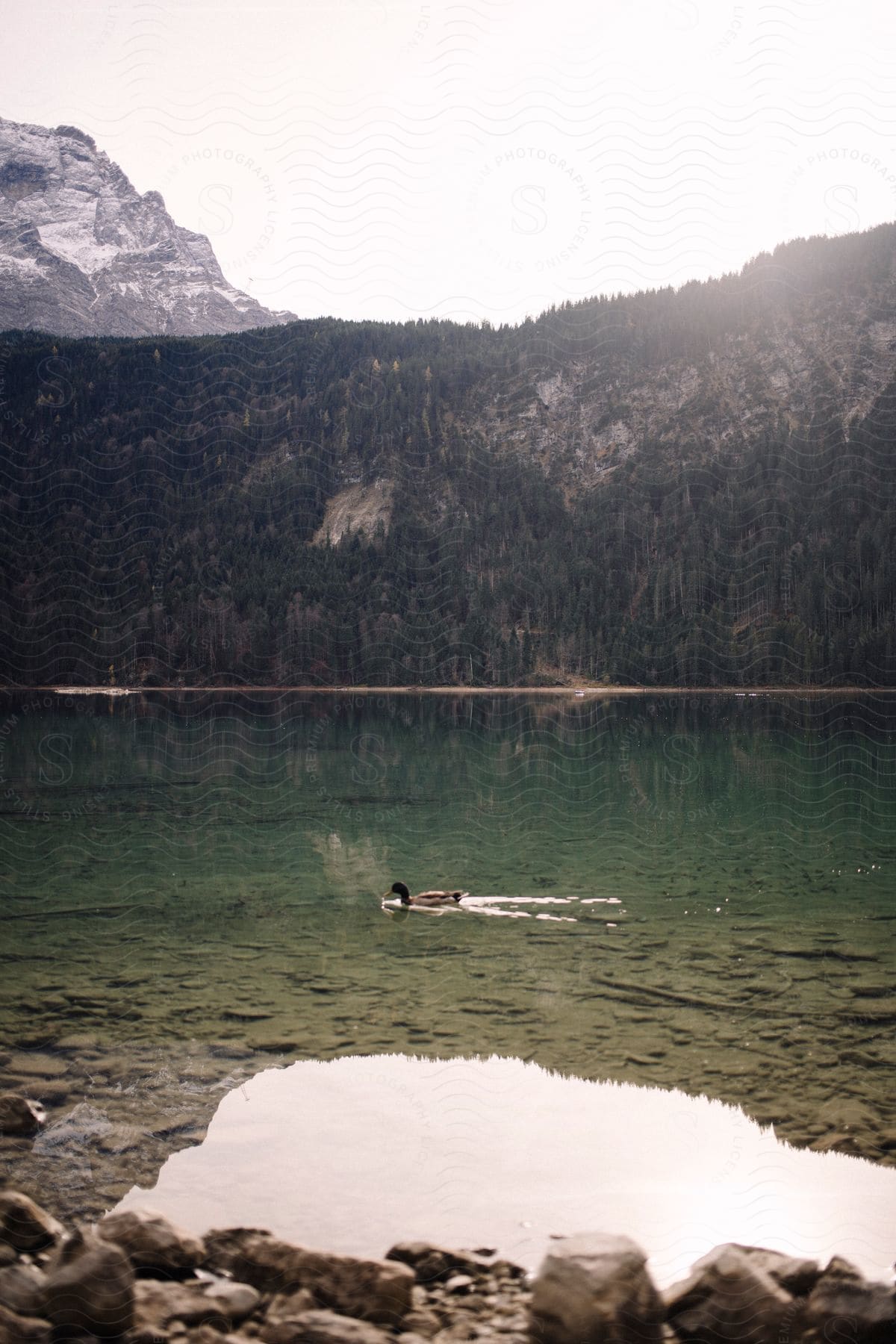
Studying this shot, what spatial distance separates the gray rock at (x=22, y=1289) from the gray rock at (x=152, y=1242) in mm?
468

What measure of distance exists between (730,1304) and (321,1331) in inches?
94.8

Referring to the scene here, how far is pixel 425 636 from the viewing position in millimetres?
171125

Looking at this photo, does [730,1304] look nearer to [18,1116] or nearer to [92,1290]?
[92,1290]

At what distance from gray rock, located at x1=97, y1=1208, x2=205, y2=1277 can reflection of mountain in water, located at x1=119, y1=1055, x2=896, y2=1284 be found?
34.1 inches

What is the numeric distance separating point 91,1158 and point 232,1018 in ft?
11.7

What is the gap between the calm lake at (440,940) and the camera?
10109 millimetres

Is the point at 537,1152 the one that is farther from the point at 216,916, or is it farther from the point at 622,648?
the point at 622,648

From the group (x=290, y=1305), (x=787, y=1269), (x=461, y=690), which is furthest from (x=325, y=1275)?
(x=461, y=690)

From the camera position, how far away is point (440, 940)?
1596 centimetres

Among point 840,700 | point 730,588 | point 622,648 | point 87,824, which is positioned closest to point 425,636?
point 622,648

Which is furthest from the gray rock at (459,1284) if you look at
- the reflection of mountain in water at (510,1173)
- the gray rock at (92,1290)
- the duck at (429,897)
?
the duck at (429,897)

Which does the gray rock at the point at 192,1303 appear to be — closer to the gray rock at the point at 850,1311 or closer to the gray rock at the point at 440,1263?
the gray rock at the point at 440,1263

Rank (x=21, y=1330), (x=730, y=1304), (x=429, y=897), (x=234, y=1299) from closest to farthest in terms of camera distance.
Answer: (x=21, y=1330)
(x=730, y=1304)
(x=234, y=1299)
(x=429, y=897)

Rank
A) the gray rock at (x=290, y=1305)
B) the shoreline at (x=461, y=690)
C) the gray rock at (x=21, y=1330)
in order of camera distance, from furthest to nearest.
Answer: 1. the shoreline at (x=461, y=690)
2. the gray rock at (x=290, y=1305)
3. the gray rock at (x=21, y=1330)
